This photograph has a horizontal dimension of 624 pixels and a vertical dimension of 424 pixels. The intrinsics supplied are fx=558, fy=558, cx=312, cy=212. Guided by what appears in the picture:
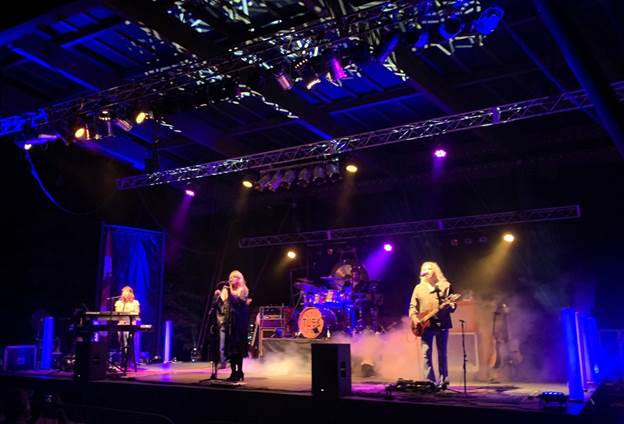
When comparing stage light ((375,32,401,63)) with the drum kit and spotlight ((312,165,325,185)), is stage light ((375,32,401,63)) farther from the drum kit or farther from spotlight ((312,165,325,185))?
the drum kit

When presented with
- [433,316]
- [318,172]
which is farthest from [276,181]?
[433,316]

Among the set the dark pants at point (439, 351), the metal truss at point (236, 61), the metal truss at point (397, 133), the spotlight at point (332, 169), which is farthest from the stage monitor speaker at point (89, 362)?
the spotlight at point (332, 169)

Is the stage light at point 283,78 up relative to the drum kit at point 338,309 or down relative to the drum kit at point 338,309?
up

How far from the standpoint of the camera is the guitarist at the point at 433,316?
27.6 feet

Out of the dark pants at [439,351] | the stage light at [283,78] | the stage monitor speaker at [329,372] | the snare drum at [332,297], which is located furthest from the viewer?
the snare drum at [332,297]

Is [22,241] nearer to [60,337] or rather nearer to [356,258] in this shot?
[60,337]

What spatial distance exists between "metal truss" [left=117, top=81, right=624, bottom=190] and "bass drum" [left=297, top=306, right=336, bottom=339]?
4011 millimetres

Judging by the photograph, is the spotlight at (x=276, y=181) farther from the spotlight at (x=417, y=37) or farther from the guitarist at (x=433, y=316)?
the spotlight at (x=417, y=37)

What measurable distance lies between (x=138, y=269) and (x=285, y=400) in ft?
28.4

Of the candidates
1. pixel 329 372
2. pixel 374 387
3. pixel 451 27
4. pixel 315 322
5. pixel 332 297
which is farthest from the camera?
pixel 332 297

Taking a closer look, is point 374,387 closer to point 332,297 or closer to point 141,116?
point 332,297

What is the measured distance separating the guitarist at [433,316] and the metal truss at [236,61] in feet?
12.5

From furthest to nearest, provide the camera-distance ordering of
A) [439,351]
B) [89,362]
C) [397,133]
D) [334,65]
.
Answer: [397,133], [89,362], [439,351], [334,65]

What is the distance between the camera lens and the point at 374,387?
888 centimetres
